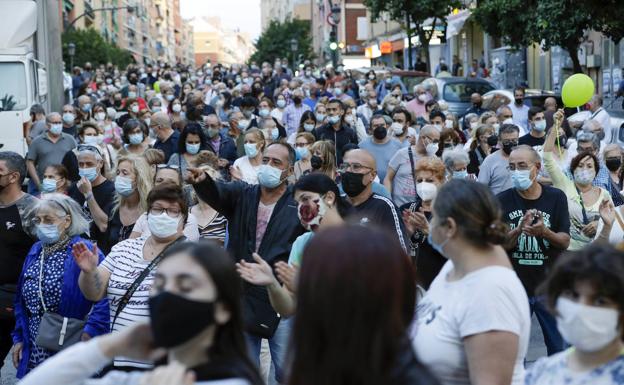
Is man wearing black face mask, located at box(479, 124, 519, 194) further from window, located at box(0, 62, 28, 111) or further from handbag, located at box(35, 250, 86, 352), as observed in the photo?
window, located at box(0, 62, 28, 111)

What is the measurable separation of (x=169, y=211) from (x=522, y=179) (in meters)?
2.38

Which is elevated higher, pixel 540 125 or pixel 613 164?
pixel 540 125

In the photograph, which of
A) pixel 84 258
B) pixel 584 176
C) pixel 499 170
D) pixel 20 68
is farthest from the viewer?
pixel 20 68

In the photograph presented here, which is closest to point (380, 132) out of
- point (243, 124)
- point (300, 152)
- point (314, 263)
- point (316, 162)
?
point (300, 152)

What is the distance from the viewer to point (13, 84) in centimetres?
2009

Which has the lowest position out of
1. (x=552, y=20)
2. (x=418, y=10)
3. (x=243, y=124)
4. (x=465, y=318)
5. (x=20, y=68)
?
(x=465, y=318)

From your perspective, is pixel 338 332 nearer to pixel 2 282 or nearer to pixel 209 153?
pixel 2 282

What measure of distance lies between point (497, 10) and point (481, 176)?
62.8ft

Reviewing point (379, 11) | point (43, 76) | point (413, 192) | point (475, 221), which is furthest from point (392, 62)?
point (475, 221)

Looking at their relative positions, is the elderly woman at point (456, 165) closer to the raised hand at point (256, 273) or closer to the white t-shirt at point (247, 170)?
the white t-shirt at point (247, 170)

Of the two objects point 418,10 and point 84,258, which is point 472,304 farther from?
point 418,10

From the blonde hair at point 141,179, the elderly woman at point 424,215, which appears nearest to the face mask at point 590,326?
the elderly woman at point 424,215

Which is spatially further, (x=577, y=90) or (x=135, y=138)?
(x=135, y=138)

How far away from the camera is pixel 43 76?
74.0 ft
